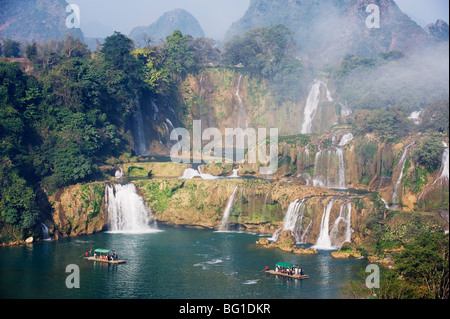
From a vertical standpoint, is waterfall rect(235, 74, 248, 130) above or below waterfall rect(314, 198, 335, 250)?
above

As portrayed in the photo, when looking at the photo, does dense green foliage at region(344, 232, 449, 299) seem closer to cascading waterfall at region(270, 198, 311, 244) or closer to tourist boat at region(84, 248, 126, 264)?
cascading waterfall at region(270, 198, 311, 244)

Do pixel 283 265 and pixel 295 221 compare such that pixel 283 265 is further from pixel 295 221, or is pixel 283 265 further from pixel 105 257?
pixel 105 257

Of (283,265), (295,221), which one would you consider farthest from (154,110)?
(283,265)

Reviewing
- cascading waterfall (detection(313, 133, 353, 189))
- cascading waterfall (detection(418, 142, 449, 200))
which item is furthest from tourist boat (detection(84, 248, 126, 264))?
cascading waterfall (detection(418, 142, 449, 200))

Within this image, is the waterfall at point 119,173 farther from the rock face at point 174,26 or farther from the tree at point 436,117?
the rock face at point 174,26

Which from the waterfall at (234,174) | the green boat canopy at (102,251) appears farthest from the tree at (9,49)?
the green boat canopy at (102,251)
